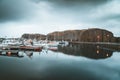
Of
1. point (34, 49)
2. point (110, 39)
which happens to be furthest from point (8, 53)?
point (110, 39)

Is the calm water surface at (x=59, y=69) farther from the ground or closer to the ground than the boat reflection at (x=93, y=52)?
closer to the ground

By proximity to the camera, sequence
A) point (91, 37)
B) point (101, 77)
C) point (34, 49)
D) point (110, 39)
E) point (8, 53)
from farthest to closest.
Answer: point (91, 37)
point (110, 39)
point (34, 49)
point (8, 53)
point (101, 77)

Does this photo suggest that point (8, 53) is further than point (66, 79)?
Yes

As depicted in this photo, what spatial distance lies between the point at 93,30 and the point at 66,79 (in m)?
110

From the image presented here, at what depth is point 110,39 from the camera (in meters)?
119

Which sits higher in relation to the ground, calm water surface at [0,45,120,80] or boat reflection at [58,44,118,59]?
boat reflection at [58,44,118,59]

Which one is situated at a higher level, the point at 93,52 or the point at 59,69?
the point at 93,52

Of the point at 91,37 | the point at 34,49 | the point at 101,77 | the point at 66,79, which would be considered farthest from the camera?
the point at 91,37

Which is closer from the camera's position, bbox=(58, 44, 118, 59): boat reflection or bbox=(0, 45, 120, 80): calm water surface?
bbox=(0, 45, 120, 80): calm water surface

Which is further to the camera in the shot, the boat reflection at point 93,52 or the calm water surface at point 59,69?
the boat reflection at point 93,52

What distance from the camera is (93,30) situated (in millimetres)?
130250

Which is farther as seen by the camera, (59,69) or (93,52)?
(93,52)

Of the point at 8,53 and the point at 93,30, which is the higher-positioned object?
the point at 93,30

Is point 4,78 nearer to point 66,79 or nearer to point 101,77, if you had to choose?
point 66,79
